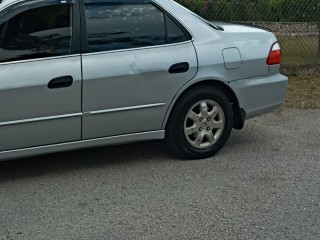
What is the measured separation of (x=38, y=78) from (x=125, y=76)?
754 millimetres

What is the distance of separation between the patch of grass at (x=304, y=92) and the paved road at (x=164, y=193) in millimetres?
1502

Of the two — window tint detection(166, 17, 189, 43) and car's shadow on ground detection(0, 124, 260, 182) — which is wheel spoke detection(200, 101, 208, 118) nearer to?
car's shadow on ground detection(0, 124, 260, 182)

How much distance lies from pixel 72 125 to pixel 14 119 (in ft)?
1.60

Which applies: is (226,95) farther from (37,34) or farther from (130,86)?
(37,34)

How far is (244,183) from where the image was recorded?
436 centimetres

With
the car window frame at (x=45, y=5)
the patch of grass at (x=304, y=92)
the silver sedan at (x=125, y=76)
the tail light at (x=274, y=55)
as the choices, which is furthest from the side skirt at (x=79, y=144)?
the patch of grass at (x=304, y=92)

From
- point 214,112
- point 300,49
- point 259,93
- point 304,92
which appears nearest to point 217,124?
point 214,112

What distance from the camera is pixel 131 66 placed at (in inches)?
173

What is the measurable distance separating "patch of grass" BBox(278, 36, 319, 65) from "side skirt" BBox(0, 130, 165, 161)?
4.65 m

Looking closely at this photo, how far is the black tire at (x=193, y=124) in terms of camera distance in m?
4.69

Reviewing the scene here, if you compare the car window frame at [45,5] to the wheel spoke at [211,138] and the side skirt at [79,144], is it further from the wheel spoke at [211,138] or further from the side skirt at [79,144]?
the wheel spoke at [211,138]

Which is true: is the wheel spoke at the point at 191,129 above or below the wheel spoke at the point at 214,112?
below

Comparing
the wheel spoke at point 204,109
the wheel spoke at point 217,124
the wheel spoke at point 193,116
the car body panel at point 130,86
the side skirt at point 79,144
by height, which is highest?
the car body panel at point 130,86

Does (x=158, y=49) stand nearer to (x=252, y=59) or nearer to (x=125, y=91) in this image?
(x=125, y=91)
